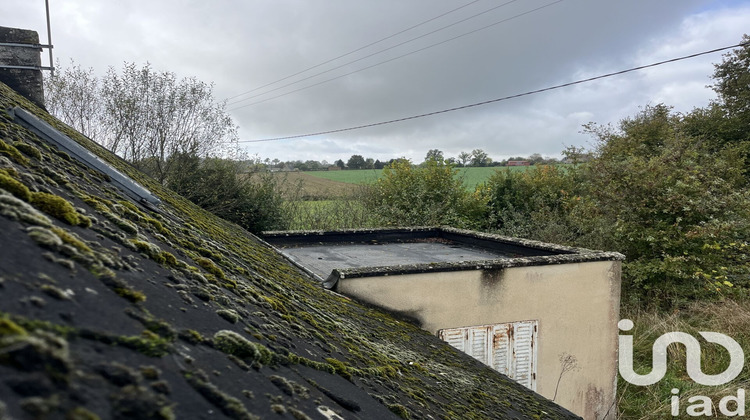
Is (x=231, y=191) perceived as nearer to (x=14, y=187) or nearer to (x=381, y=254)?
(x=381, y=254)

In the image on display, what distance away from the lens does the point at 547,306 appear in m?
8.42

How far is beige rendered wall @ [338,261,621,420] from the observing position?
7367mm

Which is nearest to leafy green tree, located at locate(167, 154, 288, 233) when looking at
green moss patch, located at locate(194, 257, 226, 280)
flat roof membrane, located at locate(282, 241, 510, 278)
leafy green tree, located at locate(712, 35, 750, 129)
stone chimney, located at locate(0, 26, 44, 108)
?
flat roof membrane, located at locate(282, 241, 510, 278)

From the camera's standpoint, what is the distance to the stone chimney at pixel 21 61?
7863 mm

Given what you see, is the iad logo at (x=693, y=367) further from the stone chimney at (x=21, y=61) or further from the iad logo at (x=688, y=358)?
the stone chimney at (x=21, y=61)

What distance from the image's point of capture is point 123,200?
290 cm

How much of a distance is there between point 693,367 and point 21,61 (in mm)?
15497

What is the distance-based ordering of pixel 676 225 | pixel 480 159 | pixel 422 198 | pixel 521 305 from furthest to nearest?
pixel 480 159 < pixel 422 198 < pixel 676 225 < pixel 521 305

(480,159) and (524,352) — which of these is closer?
(524,352)

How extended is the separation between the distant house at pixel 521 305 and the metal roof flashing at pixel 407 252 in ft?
0.10

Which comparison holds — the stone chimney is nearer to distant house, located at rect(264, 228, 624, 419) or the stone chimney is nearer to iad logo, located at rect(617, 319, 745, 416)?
distant house, located at rect(264, 228, 624, 419)

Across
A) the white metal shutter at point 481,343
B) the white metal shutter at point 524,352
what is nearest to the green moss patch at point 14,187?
the white metal shutter at point 481,343

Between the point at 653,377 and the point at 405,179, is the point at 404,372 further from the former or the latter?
the point at 405,179

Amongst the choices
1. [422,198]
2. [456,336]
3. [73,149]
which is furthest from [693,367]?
[73,149]
